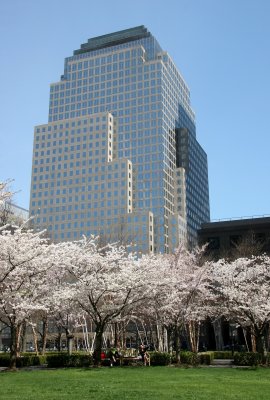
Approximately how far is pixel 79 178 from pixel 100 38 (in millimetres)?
70010

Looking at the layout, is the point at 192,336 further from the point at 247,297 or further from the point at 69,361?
the point at 69,361

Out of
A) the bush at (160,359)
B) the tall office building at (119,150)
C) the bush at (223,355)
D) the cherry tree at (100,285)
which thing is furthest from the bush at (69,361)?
the tall office building at (119,150)

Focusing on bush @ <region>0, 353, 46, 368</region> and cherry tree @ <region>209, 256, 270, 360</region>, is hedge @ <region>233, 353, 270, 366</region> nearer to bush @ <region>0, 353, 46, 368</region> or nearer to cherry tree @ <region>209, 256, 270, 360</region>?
cherry tree @ <region>209, 256, 270, 360</region>

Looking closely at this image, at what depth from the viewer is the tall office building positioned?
14462cm

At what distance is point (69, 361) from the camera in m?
30.0

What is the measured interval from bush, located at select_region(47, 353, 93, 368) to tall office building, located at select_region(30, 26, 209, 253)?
328 ft

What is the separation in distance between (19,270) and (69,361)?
9401mm

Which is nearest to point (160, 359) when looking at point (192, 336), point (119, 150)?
point (192, 336)

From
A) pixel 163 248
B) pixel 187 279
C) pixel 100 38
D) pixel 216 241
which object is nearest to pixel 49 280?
pixel 187 279

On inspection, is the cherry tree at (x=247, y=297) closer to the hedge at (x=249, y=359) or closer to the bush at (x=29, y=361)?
the hedge at (x=249, y=359)

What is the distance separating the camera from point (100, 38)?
18312 cm

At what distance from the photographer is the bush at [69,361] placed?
97.6 feet

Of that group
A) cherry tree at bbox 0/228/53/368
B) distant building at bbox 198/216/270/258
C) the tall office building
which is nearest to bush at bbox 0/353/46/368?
cherry tree at bbox 0/228/53/368

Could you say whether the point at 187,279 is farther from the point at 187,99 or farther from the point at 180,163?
the point at 187,99
